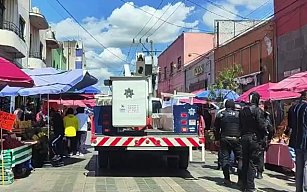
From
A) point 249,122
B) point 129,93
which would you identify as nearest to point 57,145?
point 129,93

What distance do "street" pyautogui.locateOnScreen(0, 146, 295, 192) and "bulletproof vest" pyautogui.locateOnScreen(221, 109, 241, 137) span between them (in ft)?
3.72

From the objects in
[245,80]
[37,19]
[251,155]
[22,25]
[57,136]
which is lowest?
[251,155]

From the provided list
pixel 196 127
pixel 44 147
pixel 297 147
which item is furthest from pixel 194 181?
pixel 44 147

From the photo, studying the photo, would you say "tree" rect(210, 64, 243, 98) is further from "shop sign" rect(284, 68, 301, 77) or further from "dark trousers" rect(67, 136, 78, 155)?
"dark trousers" rect(67, 136, 78, 155)

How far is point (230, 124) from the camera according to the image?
11.3 m

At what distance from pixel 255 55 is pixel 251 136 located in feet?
58.5

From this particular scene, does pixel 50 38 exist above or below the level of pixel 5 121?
above

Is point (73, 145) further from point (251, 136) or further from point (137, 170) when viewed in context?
point (251, 136)

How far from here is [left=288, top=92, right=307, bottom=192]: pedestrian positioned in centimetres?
909

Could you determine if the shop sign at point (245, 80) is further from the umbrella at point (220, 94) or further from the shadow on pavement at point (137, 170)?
the shadow on pavement at point (137, 170)

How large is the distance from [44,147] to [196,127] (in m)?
5.03

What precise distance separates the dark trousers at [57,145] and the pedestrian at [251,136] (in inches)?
262

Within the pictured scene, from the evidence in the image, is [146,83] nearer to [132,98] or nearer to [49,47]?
[132,98]

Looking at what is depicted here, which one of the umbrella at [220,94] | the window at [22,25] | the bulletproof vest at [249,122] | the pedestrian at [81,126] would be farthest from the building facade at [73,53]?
the bulletproof vest at [249,122]
